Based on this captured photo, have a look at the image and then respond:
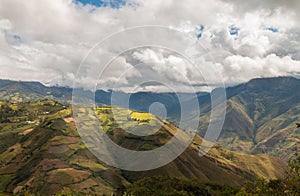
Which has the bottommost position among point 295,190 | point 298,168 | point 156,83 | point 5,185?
point 5,185

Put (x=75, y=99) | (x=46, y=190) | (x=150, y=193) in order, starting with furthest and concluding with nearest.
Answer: (x=46, y=190) → (x=150, y=193) → (x=75, y=99)

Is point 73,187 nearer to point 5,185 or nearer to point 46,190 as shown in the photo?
point 46,190

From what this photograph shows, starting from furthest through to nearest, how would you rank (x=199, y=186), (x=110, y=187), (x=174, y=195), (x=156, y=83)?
1. (x=110, y=187)
2. (x=199, y=186)
3. (x=174, y=195)
4. (x=156, y=83)

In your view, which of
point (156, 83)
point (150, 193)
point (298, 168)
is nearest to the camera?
point (298, 168)

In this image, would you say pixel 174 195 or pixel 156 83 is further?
pixel 174 195

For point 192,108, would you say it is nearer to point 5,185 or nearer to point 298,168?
point 298,168

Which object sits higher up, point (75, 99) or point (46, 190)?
point (75, 99)

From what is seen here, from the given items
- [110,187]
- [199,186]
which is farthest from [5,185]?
[199,186]

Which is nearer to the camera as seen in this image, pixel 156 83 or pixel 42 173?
pixel 156 83

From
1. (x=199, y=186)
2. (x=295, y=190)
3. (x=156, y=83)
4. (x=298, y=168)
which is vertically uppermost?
(x=156, y=83)

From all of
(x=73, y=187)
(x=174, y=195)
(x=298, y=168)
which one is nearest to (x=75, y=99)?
(x=298, y=168)
